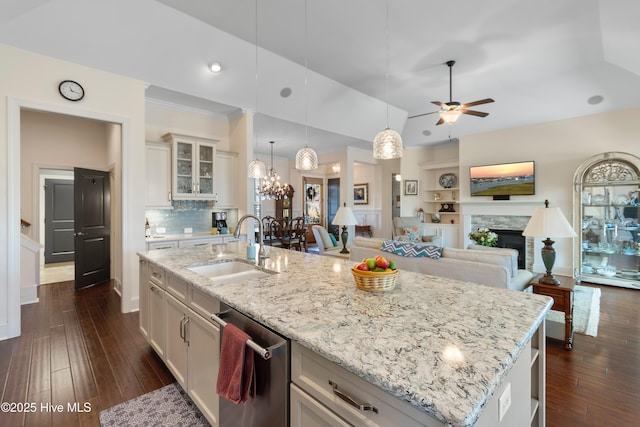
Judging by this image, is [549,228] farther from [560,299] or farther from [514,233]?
[514,233]

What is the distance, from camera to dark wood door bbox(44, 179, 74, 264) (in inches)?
263

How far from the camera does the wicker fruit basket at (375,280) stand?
1.53m

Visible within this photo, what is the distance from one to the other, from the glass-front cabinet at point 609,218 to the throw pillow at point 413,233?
2741mm

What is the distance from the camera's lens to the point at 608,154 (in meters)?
4.91

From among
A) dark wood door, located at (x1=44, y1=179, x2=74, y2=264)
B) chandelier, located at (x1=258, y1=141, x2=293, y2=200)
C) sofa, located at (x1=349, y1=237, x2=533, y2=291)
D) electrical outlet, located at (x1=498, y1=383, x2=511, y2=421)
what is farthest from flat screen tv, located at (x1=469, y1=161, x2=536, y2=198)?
dark wood door, located at (x1=44, y1=179, x2=74, y2=264)

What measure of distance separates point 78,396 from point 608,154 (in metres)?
7.58

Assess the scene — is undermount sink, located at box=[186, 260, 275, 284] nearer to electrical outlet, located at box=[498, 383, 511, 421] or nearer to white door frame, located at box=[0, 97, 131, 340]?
electrical outlet, located at box=[498, 383, 511, 421]

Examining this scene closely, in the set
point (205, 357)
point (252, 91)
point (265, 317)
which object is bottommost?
point (205, 357)

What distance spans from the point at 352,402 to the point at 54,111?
418 cm

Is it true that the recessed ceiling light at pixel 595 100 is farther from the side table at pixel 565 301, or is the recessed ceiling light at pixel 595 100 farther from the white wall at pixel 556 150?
the side table at pixel 565 301

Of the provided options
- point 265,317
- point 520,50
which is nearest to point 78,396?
point 265,317

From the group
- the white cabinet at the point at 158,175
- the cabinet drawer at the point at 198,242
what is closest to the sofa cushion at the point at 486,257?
the cabinet drawer at the point at 198,242

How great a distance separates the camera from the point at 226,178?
498 centimetres

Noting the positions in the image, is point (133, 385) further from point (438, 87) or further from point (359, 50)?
point (438, 87)
